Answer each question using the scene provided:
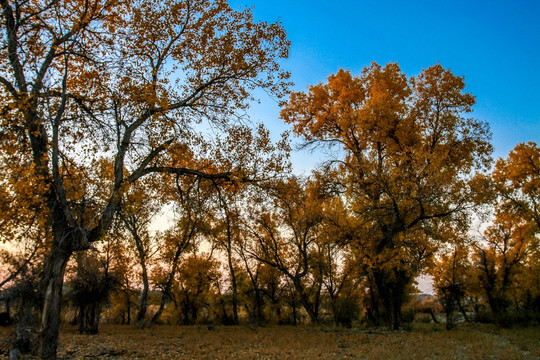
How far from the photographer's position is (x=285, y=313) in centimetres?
2653

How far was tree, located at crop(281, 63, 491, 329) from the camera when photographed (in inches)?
501

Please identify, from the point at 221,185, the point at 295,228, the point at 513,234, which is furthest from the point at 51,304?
the point at 513,234

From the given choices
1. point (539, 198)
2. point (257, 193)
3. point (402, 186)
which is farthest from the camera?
point (539, 198)

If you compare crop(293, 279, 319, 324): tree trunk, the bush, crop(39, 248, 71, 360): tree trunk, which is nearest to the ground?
crop(39, 248, 71, 360): tree trunk

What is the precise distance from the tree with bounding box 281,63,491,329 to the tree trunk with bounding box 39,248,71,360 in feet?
34.7

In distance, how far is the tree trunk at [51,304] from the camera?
6.22 m

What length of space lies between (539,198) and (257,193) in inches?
770

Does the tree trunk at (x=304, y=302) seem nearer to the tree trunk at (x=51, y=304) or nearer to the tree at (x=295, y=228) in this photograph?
the tree at (x=295, y=228)

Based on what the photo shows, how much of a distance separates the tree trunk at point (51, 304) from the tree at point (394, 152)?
1057 centimetres

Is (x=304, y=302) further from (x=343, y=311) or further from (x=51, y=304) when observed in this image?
(x=51, y=304)

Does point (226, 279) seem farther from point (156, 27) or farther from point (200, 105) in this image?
point (156, 27)

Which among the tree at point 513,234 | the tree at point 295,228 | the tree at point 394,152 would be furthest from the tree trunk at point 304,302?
the tree at point 513,234

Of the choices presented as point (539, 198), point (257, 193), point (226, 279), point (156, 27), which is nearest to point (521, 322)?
point (539, 198)

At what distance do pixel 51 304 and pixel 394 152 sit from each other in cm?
1438
